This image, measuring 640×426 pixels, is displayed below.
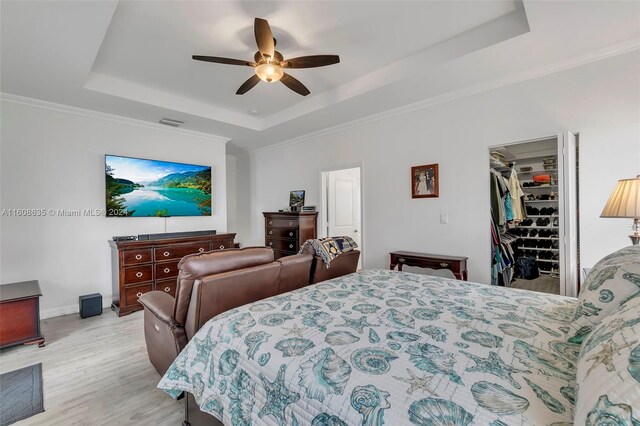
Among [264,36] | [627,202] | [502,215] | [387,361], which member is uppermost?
[264,36]

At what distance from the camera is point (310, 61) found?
97.8 inches

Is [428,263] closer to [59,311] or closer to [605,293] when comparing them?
[605,293]

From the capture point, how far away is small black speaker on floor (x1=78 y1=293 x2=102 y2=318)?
3508 millimetres

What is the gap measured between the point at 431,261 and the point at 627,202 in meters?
1.73

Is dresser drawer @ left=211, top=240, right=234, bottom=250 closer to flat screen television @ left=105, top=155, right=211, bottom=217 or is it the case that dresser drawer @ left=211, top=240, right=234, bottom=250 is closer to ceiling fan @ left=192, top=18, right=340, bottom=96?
flat screen television @ left=105, top=155, right=211, bottom=217

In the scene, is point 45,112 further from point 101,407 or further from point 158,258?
point 101,407

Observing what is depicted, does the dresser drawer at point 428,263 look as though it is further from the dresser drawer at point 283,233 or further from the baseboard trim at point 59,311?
the baseboard trim at point 59,311

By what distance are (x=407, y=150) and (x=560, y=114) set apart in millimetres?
1597

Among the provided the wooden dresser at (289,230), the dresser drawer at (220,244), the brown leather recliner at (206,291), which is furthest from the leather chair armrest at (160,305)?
the wooden dresser at (289,230)

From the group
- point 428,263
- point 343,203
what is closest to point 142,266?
point 343,203

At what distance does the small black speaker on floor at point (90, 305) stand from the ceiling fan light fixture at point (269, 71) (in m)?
3.42

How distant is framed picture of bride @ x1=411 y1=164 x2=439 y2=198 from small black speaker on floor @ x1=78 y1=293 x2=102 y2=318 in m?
4.28

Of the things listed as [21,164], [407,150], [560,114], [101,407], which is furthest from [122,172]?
[560,114]

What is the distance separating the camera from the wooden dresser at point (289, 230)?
4871 millimetres
